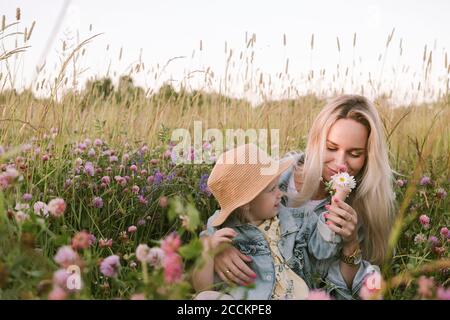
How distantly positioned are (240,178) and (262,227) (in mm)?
177

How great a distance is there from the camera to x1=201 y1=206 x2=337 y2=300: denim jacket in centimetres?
165

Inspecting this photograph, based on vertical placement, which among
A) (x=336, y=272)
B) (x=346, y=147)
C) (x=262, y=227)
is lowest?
(x=336, y=272)

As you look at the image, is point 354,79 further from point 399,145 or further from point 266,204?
point 266,204

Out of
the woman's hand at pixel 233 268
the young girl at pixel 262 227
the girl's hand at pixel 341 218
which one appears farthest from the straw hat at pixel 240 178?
the girl's hand at pixel 341 218

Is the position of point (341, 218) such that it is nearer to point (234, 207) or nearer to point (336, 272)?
point (336, 272)

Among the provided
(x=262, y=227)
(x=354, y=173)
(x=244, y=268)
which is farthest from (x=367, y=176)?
(x=244, y=268)

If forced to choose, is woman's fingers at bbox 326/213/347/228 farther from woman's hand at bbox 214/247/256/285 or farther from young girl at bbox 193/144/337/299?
woman's hand at bbox 214/247/256/285

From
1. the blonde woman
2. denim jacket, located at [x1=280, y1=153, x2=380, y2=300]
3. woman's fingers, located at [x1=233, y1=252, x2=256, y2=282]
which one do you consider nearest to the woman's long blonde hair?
the blonde woman

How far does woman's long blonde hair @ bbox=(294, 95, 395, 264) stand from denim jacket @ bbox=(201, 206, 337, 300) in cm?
14

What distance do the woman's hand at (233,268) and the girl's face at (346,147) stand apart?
0.45 meters

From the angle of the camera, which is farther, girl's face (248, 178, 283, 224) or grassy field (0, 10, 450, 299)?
girl's face (248, 178, 283, 224)

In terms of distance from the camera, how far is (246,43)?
7.64 ft

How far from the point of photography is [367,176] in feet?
5.97
